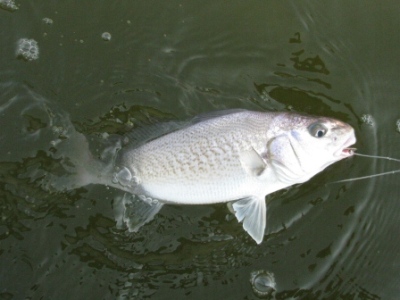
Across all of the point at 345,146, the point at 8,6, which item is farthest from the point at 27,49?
the point at 345,146

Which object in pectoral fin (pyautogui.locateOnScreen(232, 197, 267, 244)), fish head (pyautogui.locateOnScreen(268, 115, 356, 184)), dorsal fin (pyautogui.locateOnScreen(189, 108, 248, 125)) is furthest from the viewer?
dorsal fin (pyautogui.locateOnScreen(189, 108, 248, 125))

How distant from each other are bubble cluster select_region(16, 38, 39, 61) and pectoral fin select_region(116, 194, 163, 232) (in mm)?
1551

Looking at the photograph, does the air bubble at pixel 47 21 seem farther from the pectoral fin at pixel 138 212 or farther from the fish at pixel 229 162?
the pectoral fin at pixel 138 212

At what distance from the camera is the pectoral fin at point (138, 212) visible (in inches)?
147

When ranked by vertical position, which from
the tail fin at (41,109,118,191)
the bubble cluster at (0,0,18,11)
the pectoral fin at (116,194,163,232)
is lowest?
the pectoral fin at (116,194,163,232)

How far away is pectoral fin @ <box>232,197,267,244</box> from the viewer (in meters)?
3.65

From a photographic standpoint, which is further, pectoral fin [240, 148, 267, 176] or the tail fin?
the tail fin

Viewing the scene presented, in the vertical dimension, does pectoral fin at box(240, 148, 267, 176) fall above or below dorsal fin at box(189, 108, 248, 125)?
below

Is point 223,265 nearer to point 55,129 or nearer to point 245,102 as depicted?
point 245,102

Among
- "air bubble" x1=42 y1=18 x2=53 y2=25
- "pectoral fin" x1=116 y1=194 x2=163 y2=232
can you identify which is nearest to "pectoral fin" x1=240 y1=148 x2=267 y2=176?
"pectoral fin" x1=116 y1=194 x2=163 y2=232

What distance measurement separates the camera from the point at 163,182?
3.62m

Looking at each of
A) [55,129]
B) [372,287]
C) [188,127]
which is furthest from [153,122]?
[372,287]

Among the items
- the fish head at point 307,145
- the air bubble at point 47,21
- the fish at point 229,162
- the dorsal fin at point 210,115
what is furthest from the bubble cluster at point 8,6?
the fish head at point 307,145

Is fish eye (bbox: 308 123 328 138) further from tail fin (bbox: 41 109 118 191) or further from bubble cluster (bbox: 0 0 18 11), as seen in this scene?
bubble cluster (bbox: 0 0 18 11)
